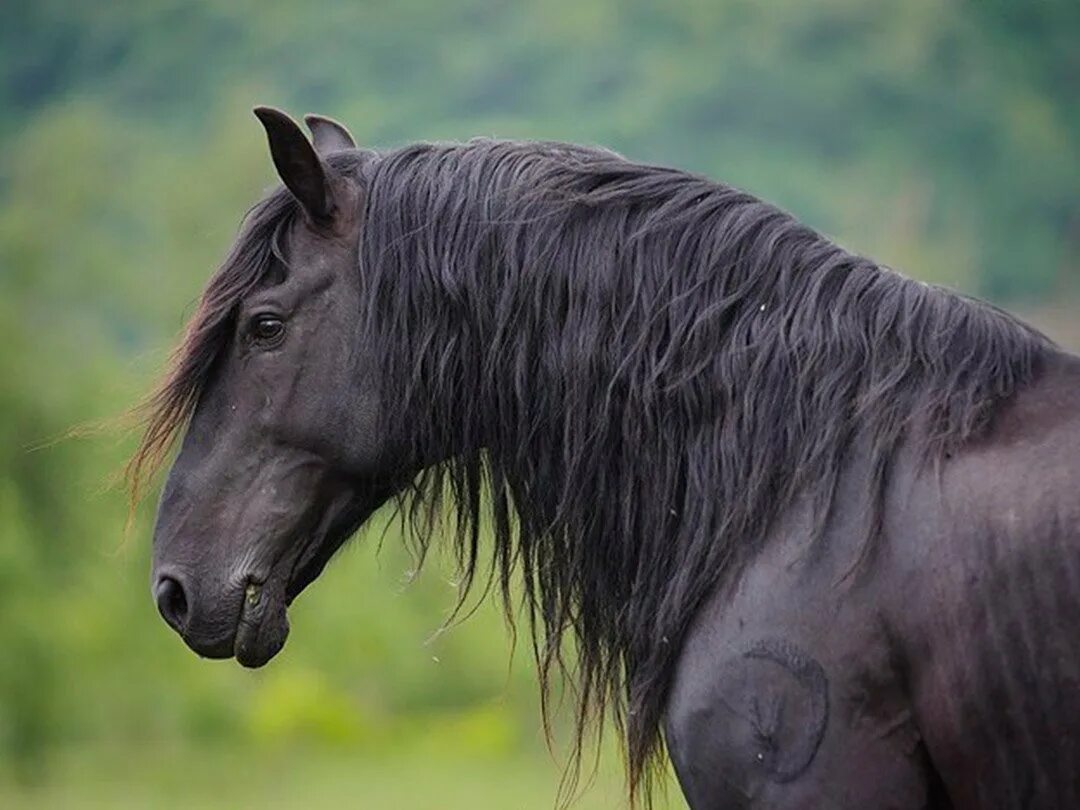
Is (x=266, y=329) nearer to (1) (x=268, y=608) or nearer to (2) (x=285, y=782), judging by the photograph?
(1) (x=268, y=608)

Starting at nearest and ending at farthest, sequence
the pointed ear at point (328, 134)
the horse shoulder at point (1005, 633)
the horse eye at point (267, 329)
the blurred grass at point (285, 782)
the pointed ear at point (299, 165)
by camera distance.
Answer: the horse shoulder at point (1005, 633)
the pointed ear at point (299, 165)
the horse eye at point (267, 329)
the pointed ear at point (328, 134)
the blurred grass at point (285, 782)

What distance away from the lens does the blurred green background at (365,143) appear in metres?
20.3

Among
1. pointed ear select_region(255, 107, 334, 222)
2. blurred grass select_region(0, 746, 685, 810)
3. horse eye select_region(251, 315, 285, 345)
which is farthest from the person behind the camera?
blurred grass select_region(0, 746, 685, 810)

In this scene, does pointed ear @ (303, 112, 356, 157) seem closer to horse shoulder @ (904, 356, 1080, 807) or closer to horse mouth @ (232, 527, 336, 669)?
horse mouth @ (232, 527, 336, 669)

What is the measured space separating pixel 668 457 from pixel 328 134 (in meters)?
1.53

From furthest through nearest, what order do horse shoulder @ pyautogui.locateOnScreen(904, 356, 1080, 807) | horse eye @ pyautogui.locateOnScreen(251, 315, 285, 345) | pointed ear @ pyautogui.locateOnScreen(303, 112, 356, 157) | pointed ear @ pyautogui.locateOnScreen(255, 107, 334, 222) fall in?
pointed ear @ pyautogui.locateOnScreen(303, 112, 356, 157) < horse eye @ pyautogui.locateOnScreen(251, 315, 285, 345) < pointed ear @ pyautogui.locateOnScreen(255, 107, 334, 222) < horse shoulder @ pyautogui.locateOnScreen(904, 356, 1080, 807)

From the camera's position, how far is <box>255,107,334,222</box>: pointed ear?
4047mm

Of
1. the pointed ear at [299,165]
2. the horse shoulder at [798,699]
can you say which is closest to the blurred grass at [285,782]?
the pointed ear at [299,165]

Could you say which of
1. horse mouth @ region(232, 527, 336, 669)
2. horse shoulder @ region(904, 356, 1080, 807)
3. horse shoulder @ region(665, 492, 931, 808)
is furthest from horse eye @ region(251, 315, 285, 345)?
horse shoulder @ region(904, 356, 1080, 807)

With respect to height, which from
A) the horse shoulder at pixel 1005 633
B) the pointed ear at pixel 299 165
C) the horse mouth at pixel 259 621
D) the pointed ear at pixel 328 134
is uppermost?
the pointed ear at pixel 328 134

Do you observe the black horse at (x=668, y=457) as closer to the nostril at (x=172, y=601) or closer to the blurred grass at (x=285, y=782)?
the nostril at (x=172, y=601)

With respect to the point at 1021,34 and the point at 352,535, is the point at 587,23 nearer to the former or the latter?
the point at 1021,34

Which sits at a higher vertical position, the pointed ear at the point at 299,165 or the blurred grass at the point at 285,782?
the pointed ear at the point at 299,165

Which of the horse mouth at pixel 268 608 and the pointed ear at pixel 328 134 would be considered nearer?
the horse mouth at pixel 268 608
